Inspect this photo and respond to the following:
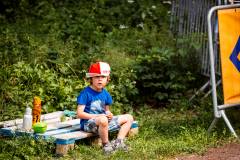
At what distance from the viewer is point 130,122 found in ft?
24.7

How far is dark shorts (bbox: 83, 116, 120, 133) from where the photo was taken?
725 centimetres

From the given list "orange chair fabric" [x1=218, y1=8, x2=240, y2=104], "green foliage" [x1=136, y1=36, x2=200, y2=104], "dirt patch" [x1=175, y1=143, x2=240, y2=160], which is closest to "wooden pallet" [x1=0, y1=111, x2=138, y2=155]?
"dirt patch" [x1=175, y1=143, x2=240, y2=160]

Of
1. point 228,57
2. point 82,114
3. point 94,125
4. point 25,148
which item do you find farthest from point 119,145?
point 228,57

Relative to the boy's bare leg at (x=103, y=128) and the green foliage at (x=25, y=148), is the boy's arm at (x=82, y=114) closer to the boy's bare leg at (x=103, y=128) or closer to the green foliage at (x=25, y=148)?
the boy's bare leg at (x=103, y=128)

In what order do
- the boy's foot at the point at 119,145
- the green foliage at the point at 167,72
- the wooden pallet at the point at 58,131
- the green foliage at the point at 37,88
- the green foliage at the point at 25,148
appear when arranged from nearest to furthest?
the green foliage at the point at 25,148 → the wooden pallet at the point at 58,131 → the boy's foot at the point at 119,145 → the green foliage at the point at 37,88 → the green foliage at the point at 167,72

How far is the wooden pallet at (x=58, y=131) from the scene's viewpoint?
6883mm

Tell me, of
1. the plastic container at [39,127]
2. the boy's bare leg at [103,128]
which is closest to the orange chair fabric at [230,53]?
the boy's bare leg at [103,128]

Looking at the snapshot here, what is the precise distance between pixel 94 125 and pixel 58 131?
0.43m

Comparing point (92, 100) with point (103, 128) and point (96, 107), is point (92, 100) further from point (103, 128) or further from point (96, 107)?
point (103, 128)

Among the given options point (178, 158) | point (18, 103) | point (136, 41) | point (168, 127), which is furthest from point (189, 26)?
point (178, 158)

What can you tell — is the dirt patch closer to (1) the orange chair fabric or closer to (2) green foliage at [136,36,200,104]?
(1) the orange chair fabric

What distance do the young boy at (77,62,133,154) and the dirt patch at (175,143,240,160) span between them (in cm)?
76

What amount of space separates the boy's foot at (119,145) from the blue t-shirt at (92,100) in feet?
1.53

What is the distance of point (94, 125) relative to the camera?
723cm
